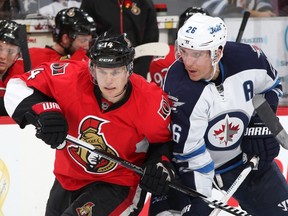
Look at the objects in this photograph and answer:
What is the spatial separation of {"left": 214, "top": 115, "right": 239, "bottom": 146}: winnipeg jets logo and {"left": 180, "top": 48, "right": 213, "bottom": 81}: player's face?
24 cm

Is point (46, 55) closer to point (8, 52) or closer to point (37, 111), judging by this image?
point (8, 52)

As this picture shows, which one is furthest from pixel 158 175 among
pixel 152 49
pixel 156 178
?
pixel 152 49

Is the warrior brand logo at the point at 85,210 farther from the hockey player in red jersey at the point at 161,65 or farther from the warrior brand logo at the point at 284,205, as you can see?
the hockey player in red jersey at the point at 161,65

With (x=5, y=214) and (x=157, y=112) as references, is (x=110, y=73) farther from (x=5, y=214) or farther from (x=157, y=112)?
(x=5, y=214)

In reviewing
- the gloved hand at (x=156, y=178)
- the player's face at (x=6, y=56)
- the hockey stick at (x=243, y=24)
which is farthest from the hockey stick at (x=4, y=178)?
the hockey stick at (x=243, y=24)

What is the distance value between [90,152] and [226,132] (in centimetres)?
55

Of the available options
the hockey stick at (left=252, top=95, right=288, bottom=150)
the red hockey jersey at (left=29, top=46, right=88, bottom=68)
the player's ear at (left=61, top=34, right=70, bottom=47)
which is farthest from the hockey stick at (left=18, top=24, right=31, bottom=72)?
the hockey stick at (left=252, top=95, right=288, bottom=150)

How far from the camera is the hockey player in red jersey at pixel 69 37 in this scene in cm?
450

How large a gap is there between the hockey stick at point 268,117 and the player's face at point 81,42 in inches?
63.4

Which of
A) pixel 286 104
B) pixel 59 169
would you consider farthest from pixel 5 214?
pixel 286 104

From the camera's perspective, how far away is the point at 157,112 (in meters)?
2.97

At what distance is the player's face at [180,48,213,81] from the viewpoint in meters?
3.00

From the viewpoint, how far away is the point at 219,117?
3.13m

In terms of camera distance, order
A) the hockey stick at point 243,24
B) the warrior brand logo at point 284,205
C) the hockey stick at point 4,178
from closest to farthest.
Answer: the warrior brand logo at point 284,205
the hockey stick at point 4,178
the hockey stick at point 243,24
